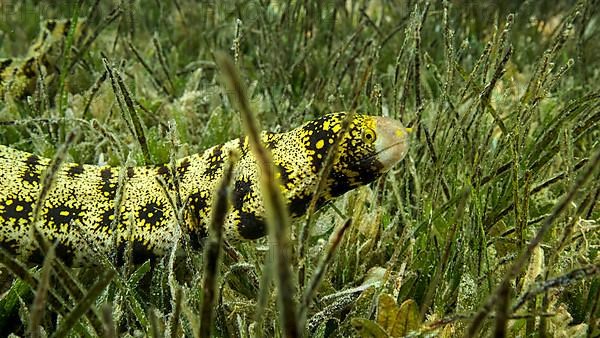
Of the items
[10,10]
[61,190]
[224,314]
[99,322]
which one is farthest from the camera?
[10,10]

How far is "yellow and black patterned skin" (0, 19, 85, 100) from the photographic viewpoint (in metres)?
3.01

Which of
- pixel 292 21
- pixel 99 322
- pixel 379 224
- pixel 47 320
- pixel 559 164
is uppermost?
pixel 292 21

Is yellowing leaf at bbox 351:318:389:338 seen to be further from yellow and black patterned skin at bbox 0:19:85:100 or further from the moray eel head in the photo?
yellow and black patterned skin at bbox 0:19:85:100

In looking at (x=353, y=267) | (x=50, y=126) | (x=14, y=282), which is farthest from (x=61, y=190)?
(x=353, y=267)

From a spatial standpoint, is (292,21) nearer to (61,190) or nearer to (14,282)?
(61,190)

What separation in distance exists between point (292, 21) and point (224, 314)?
2160 mm

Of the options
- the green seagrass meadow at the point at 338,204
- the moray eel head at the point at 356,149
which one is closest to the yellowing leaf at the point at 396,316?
the green seagrass meadow at the point at 338,204

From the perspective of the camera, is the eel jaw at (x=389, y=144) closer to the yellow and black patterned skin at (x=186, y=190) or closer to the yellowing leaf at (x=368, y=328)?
the yellow and black patterned skin at (x=186, y=190)

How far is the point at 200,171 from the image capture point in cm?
197

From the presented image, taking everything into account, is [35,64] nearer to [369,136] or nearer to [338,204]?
[338,204]

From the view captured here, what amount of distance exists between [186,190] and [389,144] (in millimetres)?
624

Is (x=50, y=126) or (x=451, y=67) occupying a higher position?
(x=50, y=126)

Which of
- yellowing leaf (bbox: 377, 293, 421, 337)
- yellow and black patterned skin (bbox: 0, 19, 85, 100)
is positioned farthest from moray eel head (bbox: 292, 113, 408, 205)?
yellow and black patterned skin (bbox: 0, 19, 85, 100)

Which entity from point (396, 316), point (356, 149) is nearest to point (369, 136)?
point (356, 149)
